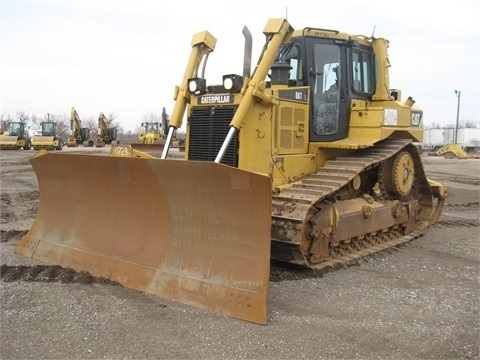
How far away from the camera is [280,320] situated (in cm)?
421

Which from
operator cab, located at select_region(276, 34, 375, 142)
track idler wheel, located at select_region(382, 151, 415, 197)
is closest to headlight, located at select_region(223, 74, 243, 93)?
operator cab, located at select_region(276, 34, 375, 142)

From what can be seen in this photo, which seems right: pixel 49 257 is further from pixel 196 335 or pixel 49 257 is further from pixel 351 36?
pixel 351 36

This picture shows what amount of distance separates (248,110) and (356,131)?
2229mm

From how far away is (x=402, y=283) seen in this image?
542 centimetres

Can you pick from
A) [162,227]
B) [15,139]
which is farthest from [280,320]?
[15,139]

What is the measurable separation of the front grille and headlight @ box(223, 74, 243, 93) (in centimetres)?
24

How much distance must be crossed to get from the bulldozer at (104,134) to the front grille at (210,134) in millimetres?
38144

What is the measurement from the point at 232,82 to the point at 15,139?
36.1 meters

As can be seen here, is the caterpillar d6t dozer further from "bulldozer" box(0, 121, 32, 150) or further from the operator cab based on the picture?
"bulldozer" box(0, 121, 32, 150)

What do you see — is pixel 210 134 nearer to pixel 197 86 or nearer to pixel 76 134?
pixel 197 86

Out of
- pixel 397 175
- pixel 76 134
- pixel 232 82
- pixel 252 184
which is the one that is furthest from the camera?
pixel 76 134

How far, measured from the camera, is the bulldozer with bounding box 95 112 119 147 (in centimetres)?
4353

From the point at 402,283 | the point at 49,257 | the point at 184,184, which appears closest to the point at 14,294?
the point at 49,257

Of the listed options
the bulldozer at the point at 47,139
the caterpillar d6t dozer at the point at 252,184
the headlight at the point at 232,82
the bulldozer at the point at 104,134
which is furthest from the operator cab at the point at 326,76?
the bulldozer at the point at 104,134
